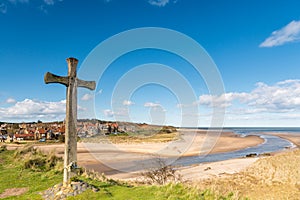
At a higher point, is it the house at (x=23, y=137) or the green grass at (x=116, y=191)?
the house at (x=23, y=137)

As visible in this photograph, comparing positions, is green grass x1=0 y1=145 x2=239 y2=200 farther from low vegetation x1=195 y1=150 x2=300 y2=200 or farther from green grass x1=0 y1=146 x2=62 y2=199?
low vegetation x1=195 y1=150 x2=300 y2=200

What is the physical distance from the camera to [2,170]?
12422mm

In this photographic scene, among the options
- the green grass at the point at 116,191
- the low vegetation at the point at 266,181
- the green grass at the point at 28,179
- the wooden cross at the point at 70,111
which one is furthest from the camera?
the low vegetation at the point at 266,181

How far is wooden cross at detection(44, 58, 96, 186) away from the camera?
7527 mm

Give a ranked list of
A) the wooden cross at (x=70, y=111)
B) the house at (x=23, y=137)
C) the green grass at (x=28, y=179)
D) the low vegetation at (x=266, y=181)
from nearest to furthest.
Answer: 1. the wooden cross at (x=70, y=111)
2. the green grass at (x=28, y=179)
3. the low vegetation at (x=266, y=181)
4. the house at (x=23, y=137)

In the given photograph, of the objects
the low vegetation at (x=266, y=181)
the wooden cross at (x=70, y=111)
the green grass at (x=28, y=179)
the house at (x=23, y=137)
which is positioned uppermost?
the wooden cross at (x=70, y=111)

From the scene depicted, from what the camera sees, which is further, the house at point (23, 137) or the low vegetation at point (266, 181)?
the house at point (23, 137)

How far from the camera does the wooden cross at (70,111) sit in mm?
7527

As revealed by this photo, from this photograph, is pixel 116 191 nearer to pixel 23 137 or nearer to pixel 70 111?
pixel 70 111

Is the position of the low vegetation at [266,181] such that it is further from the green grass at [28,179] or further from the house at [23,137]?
the house at [23,137]

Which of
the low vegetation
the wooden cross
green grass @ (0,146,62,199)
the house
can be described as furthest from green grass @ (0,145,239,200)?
the house

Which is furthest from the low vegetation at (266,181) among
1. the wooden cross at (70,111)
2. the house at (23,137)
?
the house at (23,137)

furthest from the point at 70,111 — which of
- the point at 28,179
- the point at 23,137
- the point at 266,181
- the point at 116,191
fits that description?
the point at 23,137

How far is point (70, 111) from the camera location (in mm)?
7730
